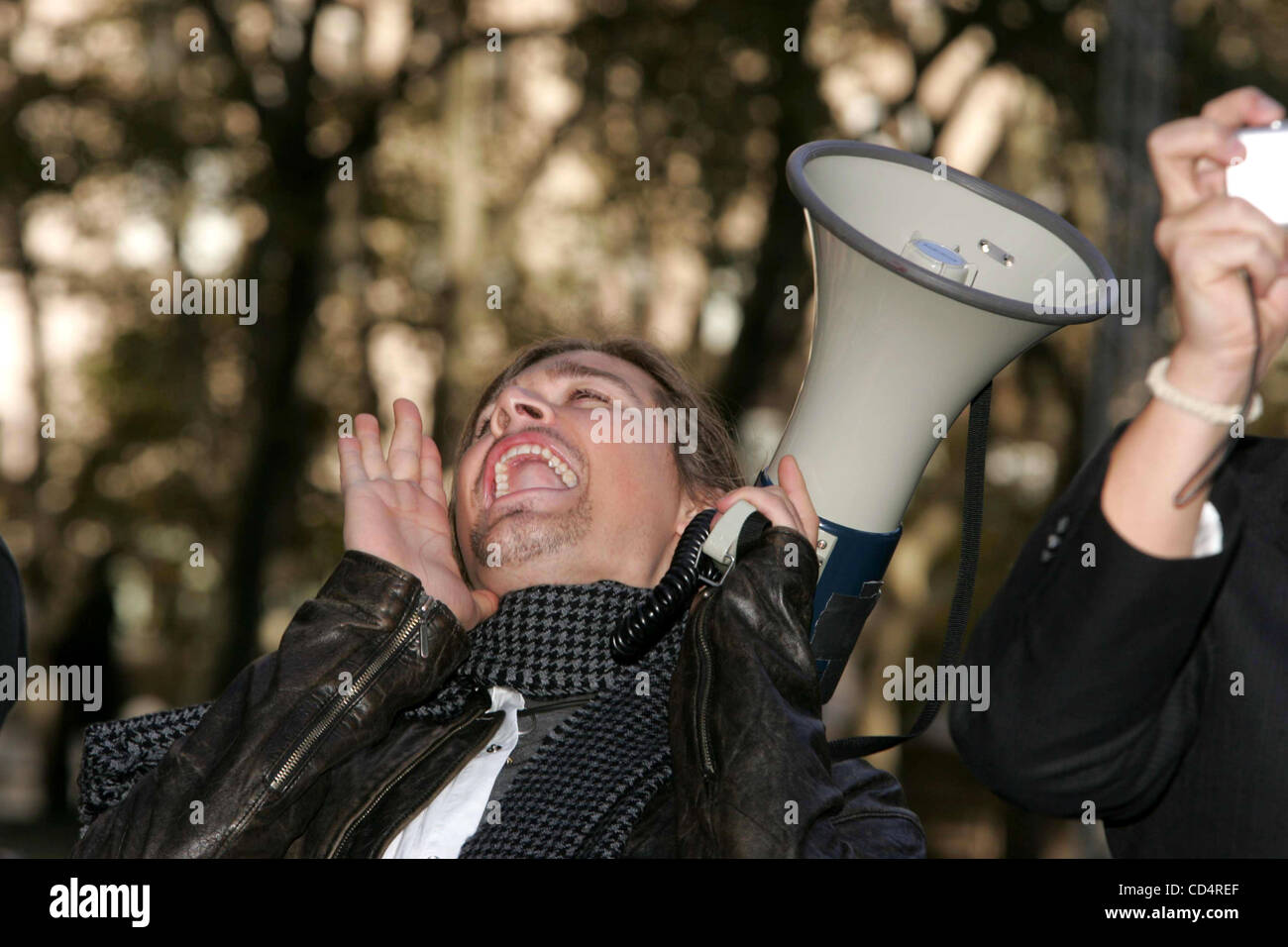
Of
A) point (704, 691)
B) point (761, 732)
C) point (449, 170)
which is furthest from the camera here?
point (449, 170)

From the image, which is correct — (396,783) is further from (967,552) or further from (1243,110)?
(1243,110)

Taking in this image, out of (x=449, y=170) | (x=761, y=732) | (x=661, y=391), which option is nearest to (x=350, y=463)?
(x=661, y=391)

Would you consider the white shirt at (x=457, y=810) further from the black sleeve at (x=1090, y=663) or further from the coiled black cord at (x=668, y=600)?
the black sleeve at (x=1090, y=663)

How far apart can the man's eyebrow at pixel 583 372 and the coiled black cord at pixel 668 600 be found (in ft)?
2.06

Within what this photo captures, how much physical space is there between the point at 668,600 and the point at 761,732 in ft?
1.17

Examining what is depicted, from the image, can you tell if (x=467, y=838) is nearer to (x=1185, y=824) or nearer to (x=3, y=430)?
(x=1185, y=824)

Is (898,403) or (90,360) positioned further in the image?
(90,360)

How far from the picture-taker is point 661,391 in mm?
3357

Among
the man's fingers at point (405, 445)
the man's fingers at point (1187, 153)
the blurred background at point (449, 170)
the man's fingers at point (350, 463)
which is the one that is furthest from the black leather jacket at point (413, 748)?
the blurred background at point (449, 170)

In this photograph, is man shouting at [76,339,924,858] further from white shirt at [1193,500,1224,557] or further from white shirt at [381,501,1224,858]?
white shirt at [1193,500,1224,557]

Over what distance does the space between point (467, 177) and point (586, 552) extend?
8.61m

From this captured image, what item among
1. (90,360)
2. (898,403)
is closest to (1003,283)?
(898,403)

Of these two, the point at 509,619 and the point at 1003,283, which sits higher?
the point at 1003,283

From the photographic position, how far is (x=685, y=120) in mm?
10359
